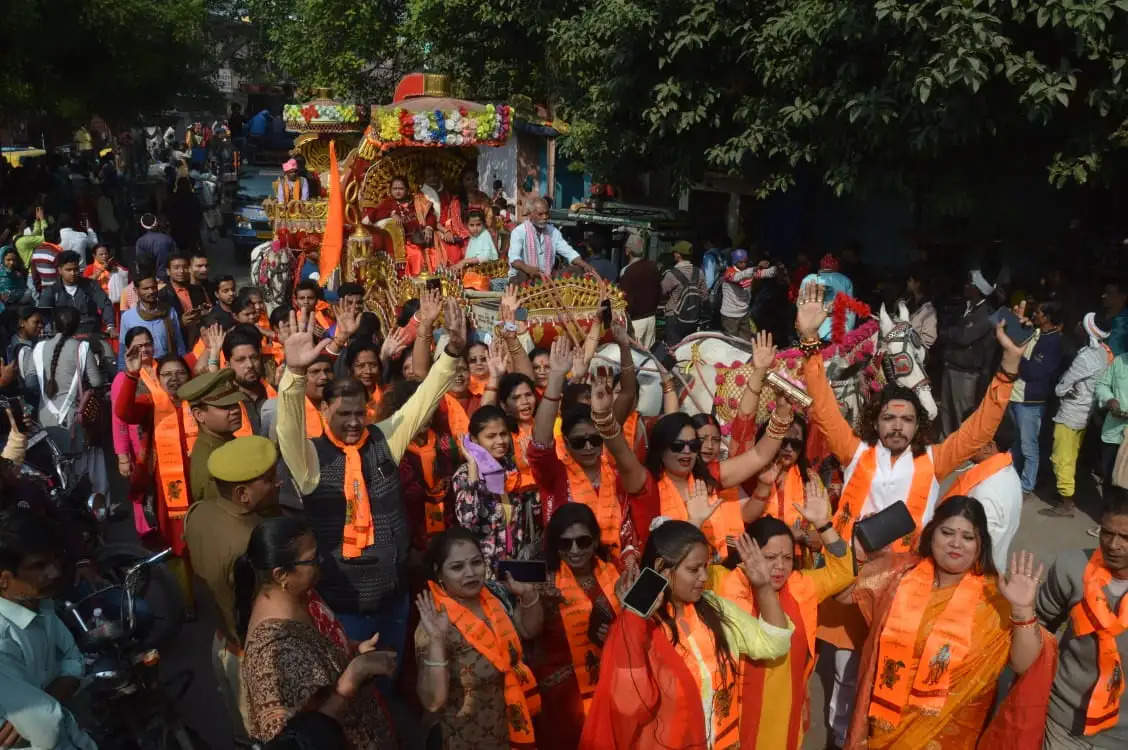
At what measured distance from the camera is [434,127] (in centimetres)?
958

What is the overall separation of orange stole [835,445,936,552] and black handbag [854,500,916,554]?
0.66 metres

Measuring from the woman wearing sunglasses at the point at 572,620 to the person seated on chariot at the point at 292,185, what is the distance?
10.8 m

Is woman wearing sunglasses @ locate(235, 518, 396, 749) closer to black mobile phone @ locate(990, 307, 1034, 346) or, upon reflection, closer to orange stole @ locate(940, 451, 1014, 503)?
orange stole @ locate(940, 451, 1014, 503)

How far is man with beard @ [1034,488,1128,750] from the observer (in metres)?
3.58

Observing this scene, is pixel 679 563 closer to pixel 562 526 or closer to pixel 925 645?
pixel 562 526

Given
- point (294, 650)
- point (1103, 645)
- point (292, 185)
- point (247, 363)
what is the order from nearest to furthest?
1. point (294, 650)
2. point (1103, 645)
3. point (247, 363)
4. point (292, 185)

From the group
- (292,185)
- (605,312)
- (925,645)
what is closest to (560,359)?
(925,645)

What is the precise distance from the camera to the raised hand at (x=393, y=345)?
18.6ft

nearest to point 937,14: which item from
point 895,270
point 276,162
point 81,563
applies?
point 895,270

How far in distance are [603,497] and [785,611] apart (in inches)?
39.3

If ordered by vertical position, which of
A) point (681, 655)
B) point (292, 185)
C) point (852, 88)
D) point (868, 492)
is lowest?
point (681, 655)

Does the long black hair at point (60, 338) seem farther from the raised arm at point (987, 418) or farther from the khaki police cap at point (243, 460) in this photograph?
the raised arm at point (987, 418)

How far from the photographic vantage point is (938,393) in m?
9.31

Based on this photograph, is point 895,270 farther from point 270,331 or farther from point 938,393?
point 270,331
